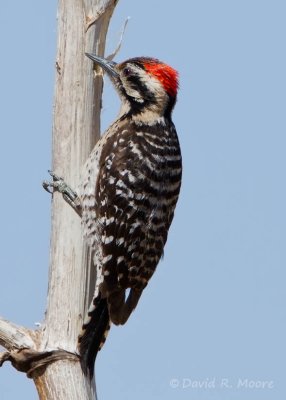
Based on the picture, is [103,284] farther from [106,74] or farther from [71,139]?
[106,74]

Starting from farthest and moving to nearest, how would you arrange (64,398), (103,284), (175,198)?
(175,198)
(103,284)
(64,398)

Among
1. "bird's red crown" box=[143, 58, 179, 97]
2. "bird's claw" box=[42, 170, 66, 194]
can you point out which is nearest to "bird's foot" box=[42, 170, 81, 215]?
"bird's claw" box=[42, 170, 66, 194]

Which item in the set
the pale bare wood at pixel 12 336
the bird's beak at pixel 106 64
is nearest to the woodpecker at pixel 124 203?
the bird's beak at pixel 106 64

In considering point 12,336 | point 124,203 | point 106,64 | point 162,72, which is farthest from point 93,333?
point 162,72

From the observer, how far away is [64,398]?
536 centimetres

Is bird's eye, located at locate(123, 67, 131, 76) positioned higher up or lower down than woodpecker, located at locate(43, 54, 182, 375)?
higher up

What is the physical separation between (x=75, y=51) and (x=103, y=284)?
1.60 meters

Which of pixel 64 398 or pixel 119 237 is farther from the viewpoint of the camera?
pixel 119 237

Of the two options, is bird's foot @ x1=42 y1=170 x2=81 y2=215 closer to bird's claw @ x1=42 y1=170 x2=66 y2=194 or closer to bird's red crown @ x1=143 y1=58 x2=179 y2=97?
bird's claw @ x1=42 y1=170 x2=66 y2=194

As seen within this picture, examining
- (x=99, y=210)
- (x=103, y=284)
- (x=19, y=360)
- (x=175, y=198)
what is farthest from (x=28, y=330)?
(x=175, y=198)

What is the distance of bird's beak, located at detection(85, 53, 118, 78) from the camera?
20.2 feet

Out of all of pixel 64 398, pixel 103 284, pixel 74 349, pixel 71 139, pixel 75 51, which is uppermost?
pixel 75 51

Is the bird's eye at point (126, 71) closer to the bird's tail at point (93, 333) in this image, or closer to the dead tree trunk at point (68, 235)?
the dead tree trunk at point (68, 235)

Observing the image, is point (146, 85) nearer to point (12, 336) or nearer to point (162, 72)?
point (162, 72)
